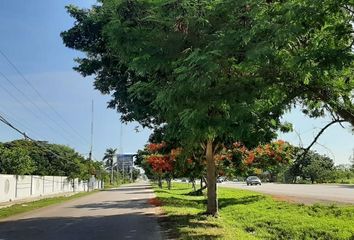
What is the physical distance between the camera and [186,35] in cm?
790

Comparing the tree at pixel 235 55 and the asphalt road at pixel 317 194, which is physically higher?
the tree at pixel 235 55

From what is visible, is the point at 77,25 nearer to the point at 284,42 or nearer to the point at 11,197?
the point at 284,42

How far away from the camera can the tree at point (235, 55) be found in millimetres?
6605

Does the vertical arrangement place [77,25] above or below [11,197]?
above

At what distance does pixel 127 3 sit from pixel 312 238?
11679 millimetres

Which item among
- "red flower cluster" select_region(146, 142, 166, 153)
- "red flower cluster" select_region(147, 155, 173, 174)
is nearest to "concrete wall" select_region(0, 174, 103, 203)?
"red flower cluster" select_region(147, 155, 173, 174)

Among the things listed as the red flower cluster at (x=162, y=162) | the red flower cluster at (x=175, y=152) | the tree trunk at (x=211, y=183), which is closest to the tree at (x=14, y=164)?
the red flower cluster at (x=162, y=162)

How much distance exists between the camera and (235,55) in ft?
24.1

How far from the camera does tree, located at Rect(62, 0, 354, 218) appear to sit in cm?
661

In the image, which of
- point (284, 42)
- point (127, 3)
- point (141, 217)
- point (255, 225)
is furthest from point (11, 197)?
point (284, 42)

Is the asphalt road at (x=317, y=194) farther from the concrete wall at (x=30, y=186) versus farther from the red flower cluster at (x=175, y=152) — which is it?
the concrete wall at (x=30, y=186)

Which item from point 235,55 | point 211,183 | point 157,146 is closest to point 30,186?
point 157,146

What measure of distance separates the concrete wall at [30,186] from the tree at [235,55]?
27.8 metres

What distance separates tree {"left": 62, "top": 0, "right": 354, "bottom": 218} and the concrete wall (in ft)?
91.3
